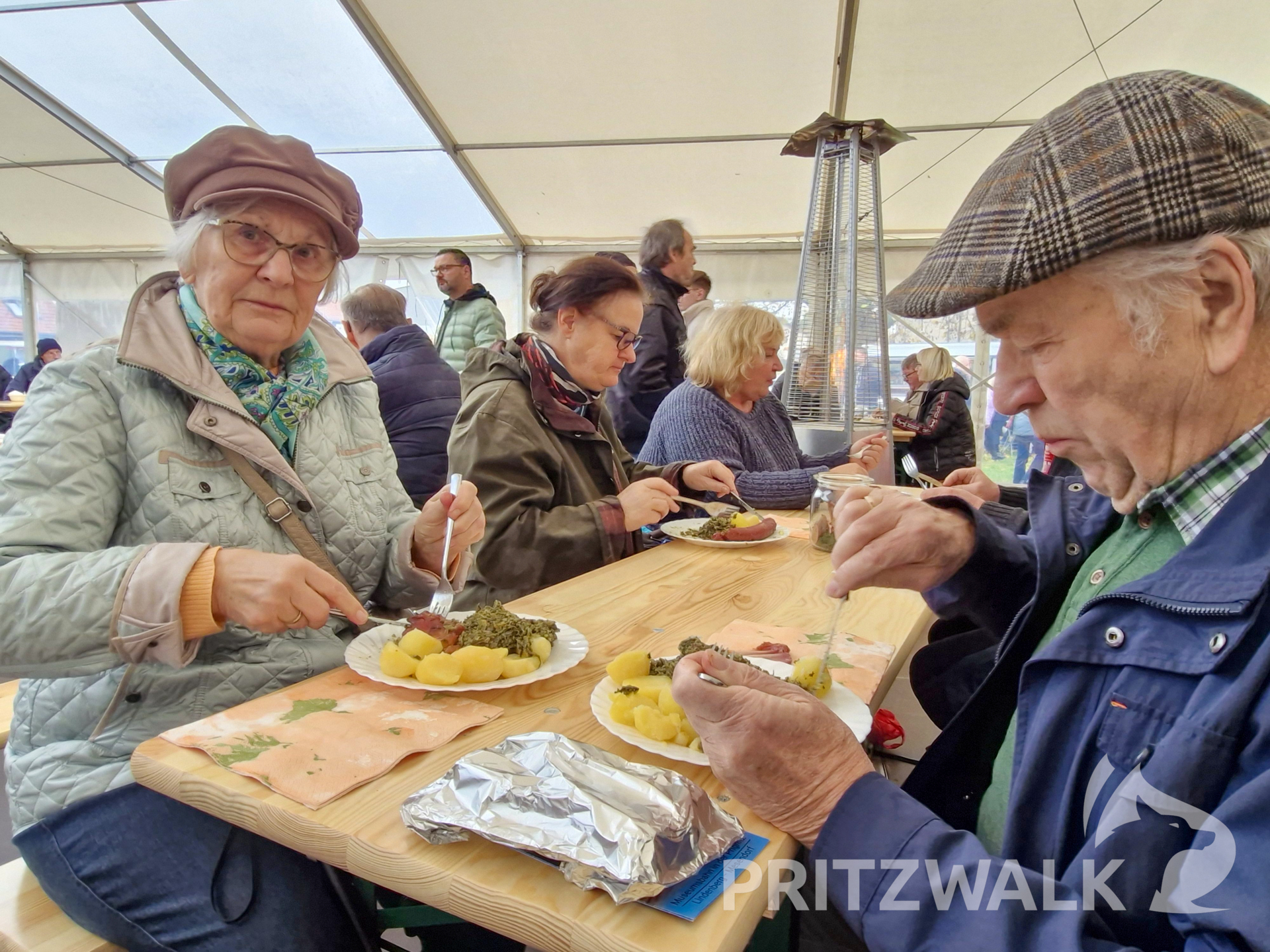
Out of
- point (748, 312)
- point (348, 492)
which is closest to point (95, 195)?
point (748, 312)

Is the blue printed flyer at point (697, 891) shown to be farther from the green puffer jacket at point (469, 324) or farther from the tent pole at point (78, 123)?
the tent pole at point (78, 123)

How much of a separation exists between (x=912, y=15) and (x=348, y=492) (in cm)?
591

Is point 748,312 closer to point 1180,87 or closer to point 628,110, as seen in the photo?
point 1180,87

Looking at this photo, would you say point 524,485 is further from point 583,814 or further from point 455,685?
point 583,814

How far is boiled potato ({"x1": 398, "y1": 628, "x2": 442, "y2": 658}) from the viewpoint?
4.73 feet

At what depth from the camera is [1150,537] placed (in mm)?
1169

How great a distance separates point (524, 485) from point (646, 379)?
7.22 ft

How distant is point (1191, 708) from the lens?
86 centimetres

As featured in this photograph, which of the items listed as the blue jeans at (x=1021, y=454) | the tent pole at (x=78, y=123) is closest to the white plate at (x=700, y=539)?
the blue jeans at (x=1021, y=454)

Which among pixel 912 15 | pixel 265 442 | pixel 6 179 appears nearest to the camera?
pixel 265 442

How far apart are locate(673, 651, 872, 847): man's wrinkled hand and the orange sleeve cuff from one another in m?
0.82

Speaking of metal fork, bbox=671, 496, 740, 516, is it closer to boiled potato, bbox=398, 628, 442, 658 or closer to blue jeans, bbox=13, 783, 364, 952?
boiled potato, bbox=398, 628, 442, 658

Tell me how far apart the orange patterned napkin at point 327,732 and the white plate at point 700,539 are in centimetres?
146

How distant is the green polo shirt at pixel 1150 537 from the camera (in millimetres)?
982
